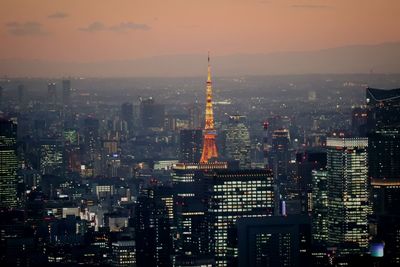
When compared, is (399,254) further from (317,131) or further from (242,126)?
(242,126)

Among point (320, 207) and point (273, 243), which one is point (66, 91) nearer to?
point (320, 207)

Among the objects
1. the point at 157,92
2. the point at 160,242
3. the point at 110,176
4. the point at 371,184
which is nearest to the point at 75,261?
the point at 160,242

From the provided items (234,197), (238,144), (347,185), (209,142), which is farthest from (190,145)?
(347,185)

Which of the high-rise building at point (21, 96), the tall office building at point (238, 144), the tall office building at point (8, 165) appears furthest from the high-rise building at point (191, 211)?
the high-rise building at point (21, 96)

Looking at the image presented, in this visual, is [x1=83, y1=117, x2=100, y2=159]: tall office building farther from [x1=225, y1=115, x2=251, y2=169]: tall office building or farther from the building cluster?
[x1=225, y1=115, x2=251, y2=169]: tall office building

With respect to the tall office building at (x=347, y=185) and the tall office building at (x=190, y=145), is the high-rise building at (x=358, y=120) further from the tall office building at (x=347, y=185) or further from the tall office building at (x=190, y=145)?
the tall office building at (x=190, y=145)

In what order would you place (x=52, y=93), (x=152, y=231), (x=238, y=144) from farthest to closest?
(x=238, y=144) → (x=52, y=93) → (x=152, y=231)
